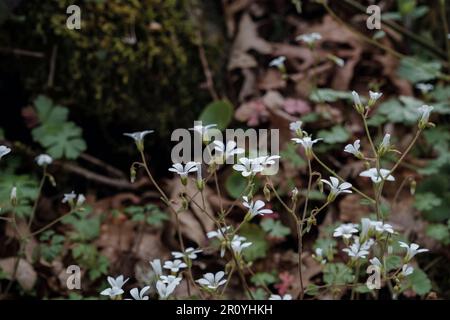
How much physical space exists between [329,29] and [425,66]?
69 cm

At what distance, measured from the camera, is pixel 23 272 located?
238cm

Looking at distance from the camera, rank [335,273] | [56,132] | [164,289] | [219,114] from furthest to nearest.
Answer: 1. [219,114]
2. [56,132]
3. [335,273]
4. [164,289]

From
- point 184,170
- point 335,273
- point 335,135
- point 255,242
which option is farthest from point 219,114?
point 184,170

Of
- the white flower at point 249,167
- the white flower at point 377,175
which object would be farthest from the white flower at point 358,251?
the white flower at point 249,167

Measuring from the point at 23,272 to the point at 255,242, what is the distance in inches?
36.4

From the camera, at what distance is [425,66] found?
3025mm

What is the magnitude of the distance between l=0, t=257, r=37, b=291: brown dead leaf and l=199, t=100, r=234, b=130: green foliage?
103cm

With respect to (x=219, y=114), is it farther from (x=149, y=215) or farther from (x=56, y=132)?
(x=56, y=132)

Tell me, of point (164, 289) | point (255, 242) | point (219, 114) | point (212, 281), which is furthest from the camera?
point (219, 114)

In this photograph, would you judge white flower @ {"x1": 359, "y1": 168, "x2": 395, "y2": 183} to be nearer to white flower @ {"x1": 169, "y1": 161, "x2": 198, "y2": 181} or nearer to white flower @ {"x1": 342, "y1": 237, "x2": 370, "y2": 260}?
white flower @ {"x1": 342, "y1": 237, "x2": 370, "y2": 260}

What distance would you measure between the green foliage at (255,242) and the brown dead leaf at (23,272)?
2.75 ft

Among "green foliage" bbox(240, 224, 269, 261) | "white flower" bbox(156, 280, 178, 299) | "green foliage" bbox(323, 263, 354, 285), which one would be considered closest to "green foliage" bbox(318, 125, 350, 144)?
"green foliage" bbox(240, 224, 269, 261)
